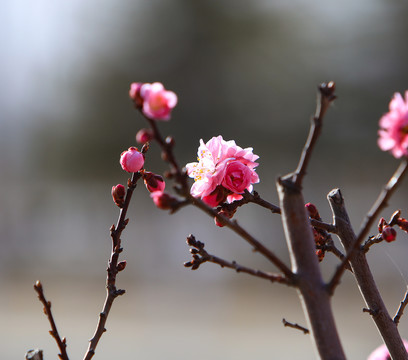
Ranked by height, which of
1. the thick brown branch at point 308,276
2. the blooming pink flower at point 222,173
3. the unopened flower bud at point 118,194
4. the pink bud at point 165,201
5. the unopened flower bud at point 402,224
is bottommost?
the thick brown branch at point 308,276

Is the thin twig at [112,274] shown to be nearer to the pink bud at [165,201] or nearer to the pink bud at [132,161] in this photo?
the pink bud at [132,161]

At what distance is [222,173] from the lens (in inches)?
30.5

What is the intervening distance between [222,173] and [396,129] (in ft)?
0.97

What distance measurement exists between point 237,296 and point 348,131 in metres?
Answer: 4.19

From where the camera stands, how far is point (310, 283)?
0.52 m

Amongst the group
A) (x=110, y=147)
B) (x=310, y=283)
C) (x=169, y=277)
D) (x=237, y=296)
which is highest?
(x=110, y=147)

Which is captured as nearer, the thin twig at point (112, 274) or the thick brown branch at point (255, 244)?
the thick brown branch at point (255, 244)

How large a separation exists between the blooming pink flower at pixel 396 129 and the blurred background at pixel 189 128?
8.10m

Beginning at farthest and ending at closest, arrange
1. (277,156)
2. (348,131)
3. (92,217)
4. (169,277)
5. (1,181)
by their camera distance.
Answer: (1,181), (92,217), (277,156), (348,131), (169,277)

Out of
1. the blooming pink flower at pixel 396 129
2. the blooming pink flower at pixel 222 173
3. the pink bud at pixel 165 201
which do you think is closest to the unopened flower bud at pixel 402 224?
the blooming pink flower at pixel 222 173

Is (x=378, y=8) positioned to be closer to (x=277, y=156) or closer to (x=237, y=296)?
(x=277, y=156)

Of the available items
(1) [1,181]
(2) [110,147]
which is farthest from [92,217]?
(1) [1,181]

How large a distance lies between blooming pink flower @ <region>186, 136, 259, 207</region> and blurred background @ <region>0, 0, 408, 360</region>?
781 cm

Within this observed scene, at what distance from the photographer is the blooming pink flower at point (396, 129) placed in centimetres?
53
